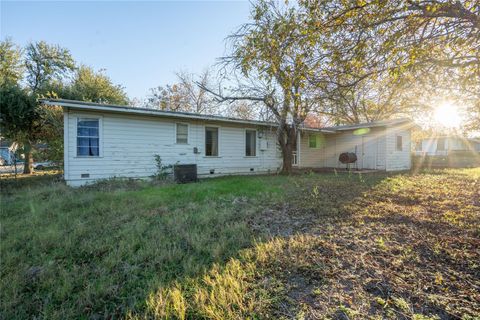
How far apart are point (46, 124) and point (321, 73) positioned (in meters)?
12.0

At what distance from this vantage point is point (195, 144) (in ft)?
32.3

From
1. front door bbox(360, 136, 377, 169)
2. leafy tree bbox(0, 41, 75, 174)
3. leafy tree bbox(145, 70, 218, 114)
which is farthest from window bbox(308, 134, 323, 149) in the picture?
leafy tree bbox(0, 41, 75, 174)

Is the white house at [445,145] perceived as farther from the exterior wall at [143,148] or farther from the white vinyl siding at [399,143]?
the exterior wall at [143,148]

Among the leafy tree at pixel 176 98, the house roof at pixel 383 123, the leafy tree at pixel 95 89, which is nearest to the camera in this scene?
the house roof at pixel 383 123

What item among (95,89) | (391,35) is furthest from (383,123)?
(95,89)

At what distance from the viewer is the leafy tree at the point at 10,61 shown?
51.8 feet

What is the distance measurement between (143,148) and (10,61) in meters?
15.4

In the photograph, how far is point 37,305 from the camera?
1.95 metres

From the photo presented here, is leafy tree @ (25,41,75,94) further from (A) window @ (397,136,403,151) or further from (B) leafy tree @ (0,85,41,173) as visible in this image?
(A) window @ (397,136,403,151)

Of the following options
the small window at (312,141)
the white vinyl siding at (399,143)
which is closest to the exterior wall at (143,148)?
Answer: the small window at (312,141)

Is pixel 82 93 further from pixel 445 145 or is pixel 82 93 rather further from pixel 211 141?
pixel 445 145

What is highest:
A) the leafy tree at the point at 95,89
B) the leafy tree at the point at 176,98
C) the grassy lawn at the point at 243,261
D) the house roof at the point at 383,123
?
the leafy tree at the point at 176,98

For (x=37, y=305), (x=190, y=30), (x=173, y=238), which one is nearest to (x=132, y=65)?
(x=190, y=30)

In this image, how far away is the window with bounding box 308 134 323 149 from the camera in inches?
566
